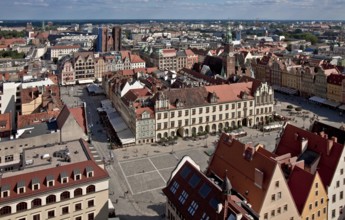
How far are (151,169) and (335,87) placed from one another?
7497 cm

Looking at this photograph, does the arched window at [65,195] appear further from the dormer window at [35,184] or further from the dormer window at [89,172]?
Answer: the dormer window at [89,172]

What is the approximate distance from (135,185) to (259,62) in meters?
109

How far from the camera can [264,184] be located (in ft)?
133

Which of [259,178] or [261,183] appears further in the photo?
[259,178]

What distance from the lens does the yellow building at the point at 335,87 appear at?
373 feet

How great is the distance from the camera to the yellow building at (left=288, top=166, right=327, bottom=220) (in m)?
42.5

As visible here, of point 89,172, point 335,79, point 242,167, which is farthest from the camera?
point 335,79

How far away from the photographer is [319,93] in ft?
405

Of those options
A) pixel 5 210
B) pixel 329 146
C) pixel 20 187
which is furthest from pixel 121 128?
pixel 329 146

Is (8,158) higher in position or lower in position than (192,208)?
higher

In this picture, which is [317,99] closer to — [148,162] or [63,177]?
[148,162]

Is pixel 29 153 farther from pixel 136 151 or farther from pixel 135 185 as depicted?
pixel 136 151

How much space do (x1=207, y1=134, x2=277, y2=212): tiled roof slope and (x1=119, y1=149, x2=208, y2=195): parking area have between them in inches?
651

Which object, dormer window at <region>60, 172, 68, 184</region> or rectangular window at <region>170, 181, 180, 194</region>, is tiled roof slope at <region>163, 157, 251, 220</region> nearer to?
rectangular window at <region>170, 181, 180, 194</region>
